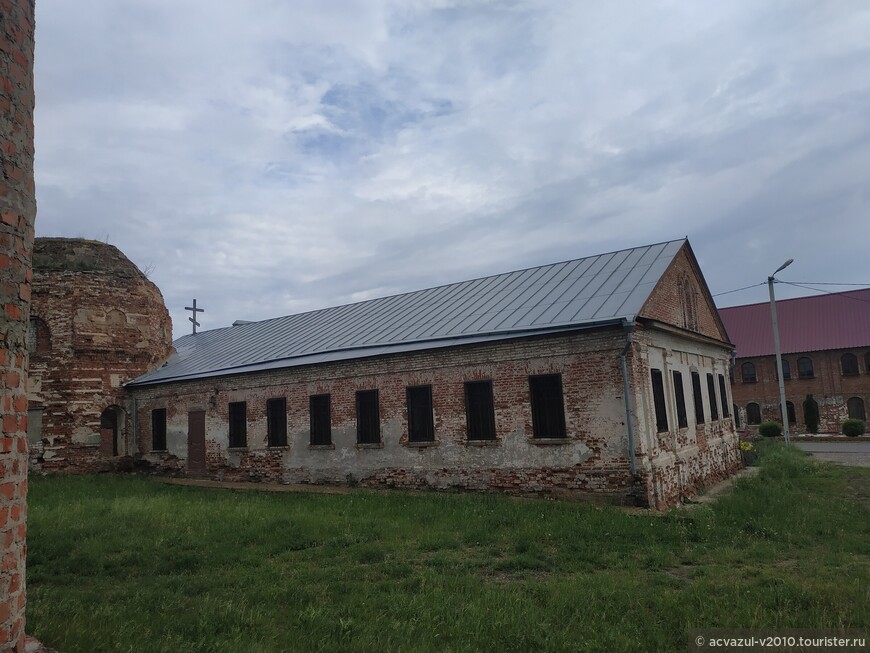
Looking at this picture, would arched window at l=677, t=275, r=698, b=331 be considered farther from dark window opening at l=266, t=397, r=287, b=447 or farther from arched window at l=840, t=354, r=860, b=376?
arched window at l=840, t=354, r=860, b=376

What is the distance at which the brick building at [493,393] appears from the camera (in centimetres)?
1184

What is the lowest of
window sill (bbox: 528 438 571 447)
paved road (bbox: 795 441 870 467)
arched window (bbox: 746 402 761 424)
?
paved road (bbox: 795 441 870 467)

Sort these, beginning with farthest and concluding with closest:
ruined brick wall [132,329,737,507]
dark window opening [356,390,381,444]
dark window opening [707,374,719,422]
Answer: dark window opening [707,374,719,422] < dark window opening [356,390,381,444] < ruined brick wall [132,329,737,507]

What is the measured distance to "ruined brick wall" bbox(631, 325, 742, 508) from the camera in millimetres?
11516

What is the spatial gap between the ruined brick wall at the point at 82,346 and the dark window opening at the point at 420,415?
12023mm

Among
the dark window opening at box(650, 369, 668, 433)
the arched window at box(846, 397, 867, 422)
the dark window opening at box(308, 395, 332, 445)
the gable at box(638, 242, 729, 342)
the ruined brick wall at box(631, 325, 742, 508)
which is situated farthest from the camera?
the arched window at box(846, 397, 867, 422)

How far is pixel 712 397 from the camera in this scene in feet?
56.2

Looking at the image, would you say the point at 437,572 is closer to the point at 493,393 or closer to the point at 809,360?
the point at 493,393

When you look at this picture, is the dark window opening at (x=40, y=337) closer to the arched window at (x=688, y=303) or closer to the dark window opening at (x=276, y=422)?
the dark window opening at (x=276, y=422)

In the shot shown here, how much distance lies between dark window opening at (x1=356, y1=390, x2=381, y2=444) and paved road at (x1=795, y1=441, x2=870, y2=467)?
14.0m

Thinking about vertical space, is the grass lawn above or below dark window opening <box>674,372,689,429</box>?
below

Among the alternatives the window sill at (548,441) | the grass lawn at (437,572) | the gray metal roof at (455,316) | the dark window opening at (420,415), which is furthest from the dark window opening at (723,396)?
the dark window opening at (420,415)

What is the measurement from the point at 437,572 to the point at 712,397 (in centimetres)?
1282

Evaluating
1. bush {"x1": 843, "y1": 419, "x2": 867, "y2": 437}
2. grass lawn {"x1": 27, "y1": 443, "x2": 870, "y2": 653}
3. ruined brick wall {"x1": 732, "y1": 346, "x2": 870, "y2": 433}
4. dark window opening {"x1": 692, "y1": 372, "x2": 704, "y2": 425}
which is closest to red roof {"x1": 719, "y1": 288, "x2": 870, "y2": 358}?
ruined brick wall {"x1": 732, "y1": 346, "x2": 870, "y2": 433}
